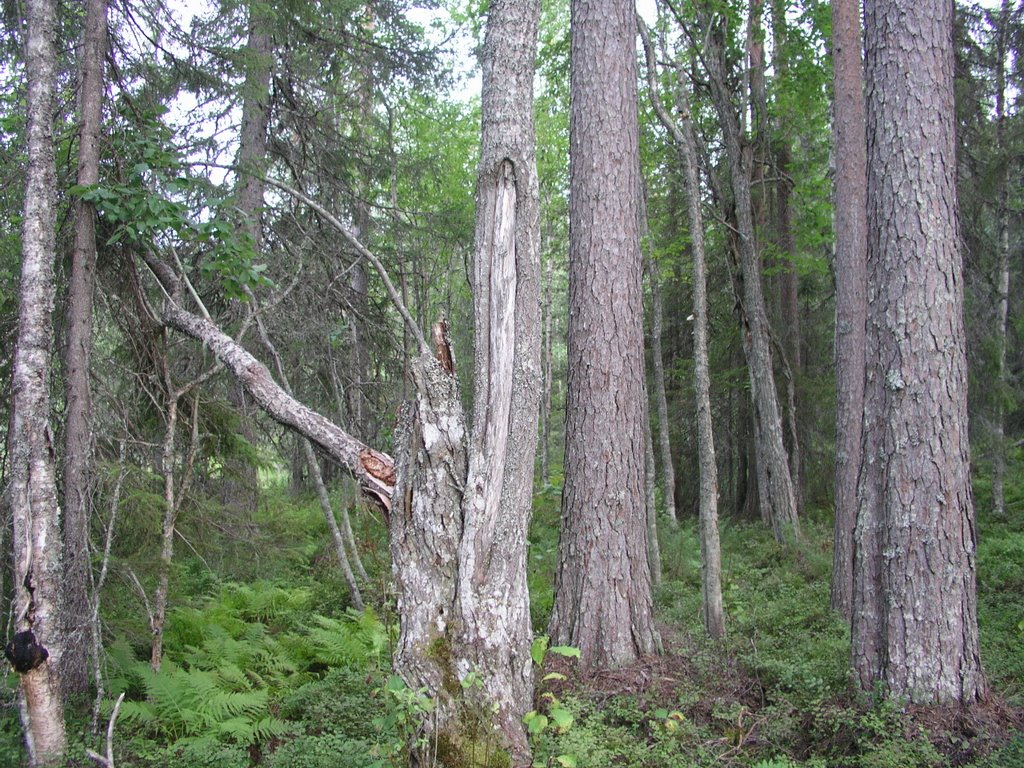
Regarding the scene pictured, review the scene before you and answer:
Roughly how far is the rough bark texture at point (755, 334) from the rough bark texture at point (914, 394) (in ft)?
25.3

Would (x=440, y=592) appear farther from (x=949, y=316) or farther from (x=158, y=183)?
(x=158, y=183)

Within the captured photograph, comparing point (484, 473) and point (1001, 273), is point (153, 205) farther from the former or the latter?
point (1001, 273)

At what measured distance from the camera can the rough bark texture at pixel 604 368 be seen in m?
5.91

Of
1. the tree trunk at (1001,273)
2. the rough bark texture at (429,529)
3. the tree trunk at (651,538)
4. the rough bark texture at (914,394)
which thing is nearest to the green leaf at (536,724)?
the rough bark texture at (429,529)

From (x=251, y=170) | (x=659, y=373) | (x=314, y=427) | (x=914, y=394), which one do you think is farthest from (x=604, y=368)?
(x=659, y=373)

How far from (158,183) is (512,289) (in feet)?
12.8

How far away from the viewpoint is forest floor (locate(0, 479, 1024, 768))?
174 inches

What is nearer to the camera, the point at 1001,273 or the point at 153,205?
the point at 153,205

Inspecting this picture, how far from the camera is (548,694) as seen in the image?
404 centimetres

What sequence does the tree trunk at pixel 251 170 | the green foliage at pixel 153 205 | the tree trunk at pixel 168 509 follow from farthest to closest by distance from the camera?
1. the tree trunk at pixel 251 170
2. the tree trunk at pixel 168 509
3. the green foliage at pixel 153 205

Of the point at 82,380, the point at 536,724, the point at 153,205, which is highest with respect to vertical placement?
the point at 153,205

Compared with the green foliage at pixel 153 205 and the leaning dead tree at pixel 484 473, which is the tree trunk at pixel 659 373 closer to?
the green foliage at pixel 153 205

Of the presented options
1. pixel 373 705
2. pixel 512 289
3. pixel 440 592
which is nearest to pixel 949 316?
pixel 512 289

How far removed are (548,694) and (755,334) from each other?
10196 mm
